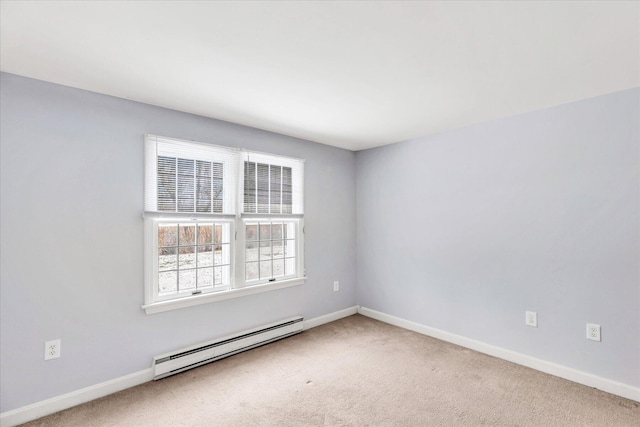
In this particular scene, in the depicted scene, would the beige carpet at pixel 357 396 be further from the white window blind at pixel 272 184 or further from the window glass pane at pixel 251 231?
the white window blind at pixel 272 184

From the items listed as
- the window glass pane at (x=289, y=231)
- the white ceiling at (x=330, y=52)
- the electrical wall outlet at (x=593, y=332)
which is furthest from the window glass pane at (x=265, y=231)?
the electrical wall outlet at (x=593, y=332)

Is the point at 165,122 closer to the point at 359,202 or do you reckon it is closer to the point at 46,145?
the point at 46,145

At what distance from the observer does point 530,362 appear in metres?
2.79

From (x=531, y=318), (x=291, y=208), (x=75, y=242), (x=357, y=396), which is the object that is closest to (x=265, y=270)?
(x=291, y=208)

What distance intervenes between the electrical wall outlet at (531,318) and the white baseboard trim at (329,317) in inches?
84.4

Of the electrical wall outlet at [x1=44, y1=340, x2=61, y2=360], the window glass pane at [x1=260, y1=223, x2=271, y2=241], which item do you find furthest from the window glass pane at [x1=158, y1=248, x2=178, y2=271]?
the window glass pane at [x1=260, y1=223, x2=271, y2=241]

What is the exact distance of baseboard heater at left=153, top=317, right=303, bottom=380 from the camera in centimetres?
261

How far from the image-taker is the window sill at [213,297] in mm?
2617

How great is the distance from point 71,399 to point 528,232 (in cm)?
401

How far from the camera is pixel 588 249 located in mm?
2506

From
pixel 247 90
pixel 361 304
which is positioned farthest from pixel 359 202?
pixel 247 90

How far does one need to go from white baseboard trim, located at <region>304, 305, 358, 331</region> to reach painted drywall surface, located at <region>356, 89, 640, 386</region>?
508 mm

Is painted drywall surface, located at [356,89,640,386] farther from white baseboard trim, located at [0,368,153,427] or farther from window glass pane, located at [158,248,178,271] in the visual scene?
white baseboard trim, located at [0,368,153,427]

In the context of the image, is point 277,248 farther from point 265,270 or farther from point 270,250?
point 265,270
